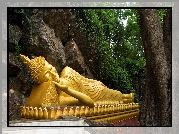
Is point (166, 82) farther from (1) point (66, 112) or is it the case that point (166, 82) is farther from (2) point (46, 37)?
(2) point (46, 37)

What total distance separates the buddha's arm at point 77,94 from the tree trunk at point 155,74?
2.41ft

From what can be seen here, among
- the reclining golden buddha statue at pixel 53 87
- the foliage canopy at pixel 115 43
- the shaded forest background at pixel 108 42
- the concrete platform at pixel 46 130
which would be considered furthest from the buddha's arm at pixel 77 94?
the foliage canopy at pixel 115 43

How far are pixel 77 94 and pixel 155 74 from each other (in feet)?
3.49

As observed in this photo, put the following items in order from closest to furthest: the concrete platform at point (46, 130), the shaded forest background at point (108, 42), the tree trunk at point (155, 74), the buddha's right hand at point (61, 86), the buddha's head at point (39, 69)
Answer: the concrete platform at point (46, 130) → the tree trunk at point (155, 74) → the buddha's right hand at point (61, 86) → the buddha's head at point (39, 69) → the shaded forest background at point (108, 42)

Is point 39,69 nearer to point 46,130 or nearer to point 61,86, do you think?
point 61,86

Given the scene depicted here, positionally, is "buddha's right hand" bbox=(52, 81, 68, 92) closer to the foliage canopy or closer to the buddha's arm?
the buddha's arm

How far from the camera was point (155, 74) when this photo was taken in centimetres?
420

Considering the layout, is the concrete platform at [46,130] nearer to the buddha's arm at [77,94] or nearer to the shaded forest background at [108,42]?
the buddha's arm at [77,94]

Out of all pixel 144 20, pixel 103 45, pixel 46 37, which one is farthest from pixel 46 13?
pixel 144 20

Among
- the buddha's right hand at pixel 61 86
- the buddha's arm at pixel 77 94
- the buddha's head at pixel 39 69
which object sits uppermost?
the buddha's head at pixel 39 69

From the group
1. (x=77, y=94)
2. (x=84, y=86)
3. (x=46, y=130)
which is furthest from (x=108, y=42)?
(x=46, y=130)

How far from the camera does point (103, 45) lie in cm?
668

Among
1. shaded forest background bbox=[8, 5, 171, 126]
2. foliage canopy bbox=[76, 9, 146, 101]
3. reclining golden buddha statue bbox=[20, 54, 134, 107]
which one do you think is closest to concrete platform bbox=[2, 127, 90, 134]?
reclining golden buddha statue bbox=[20, 54, 134, 107]

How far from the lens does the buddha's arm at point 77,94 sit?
14.0 ft
